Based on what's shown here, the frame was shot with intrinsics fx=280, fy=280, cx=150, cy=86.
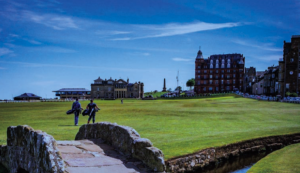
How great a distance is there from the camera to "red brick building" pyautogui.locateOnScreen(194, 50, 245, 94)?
154250mm

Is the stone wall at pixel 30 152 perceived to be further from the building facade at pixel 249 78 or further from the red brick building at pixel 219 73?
the building facade at pixel 249 78

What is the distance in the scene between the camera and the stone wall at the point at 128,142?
11000 mm

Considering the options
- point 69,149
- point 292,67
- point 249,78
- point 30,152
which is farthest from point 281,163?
point 249,78

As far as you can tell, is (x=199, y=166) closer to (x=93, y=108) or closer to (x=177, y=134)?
(x=177, y=134)

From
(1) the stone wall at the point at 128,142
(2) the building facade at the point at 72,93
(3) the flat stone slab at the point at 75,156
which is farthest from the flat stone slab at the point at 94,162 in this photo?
(2) the building facade at the point at 72,93

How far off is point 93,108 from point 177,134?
8148 mm

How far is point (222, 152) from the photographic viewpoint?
18562 millimetres

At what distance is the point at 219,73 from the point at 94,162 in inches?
5970

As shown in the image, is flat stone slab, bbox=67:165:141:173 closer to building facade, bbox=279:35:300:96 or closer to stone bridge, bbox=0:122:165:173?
stone bridge, bbox=0:122:165:173

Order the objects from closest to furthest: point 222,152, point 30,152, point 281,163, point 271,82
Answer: point 30,152, point 281,163, point 222,152, point 271,82

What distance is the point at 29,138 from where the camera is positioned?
1069cm

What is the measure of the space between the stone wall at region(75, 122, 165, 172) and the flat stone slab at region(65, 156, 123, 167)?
34.4 inches

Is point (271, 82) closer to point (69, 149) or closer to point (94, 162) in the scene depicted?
point (69, 149)

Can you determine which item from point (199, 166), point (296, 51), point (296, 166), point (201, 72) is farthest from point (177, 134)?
point (201, 72)
